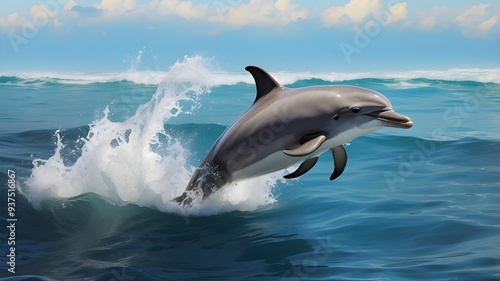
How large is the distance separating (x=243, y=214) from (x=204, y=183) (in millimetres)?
1108

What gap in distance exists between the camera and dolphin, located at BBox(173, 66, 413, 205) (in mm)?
8398

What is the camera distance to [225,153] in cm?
923

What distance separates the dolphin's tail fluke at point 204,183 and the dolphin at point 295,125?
0.12ft

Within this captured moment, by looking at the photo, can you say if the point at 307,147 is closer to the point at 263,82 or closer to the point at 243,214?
the point at 263,82

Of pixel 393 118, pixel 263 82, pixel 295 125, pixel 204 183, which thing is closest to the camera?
pixel 393 118

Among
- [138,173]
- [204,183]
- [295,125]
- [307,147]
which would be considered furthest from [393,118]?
[138,173]

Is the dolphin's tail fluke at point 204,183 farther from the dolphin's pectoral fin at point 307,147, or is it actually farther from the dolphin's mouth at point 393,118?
the dolphin's mouth at point 393,118

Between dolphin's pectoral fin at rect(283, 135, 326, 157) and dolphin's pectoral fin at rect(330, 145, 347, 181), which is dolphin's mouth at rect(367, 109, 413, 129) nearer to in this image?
dolphin's pectoral fin at rect(283, 135, 326, 157)

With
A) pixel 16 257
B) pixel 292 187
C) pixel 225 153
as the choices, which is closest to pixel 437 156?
pixel 292 187

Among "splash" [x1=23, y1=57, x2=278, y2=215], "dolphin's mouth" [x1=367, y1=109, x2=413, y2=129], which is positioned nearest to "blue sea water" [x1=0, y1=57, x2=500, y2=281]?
"splash" [x1=23, y1=57, x2=278, y2=215]

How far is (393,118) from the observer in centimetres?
808

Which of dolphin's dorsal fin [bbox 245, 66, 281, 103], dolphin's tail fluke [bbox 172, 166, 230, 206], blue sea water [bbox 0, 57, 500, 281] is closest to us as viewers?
blue sea water [bbox 0, 57, 500, 281]

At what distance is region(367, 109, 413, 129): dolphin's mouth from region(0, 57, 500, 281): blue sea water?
1607 mm

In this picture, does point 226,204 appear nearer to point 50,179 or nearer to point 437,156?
point 50,179
